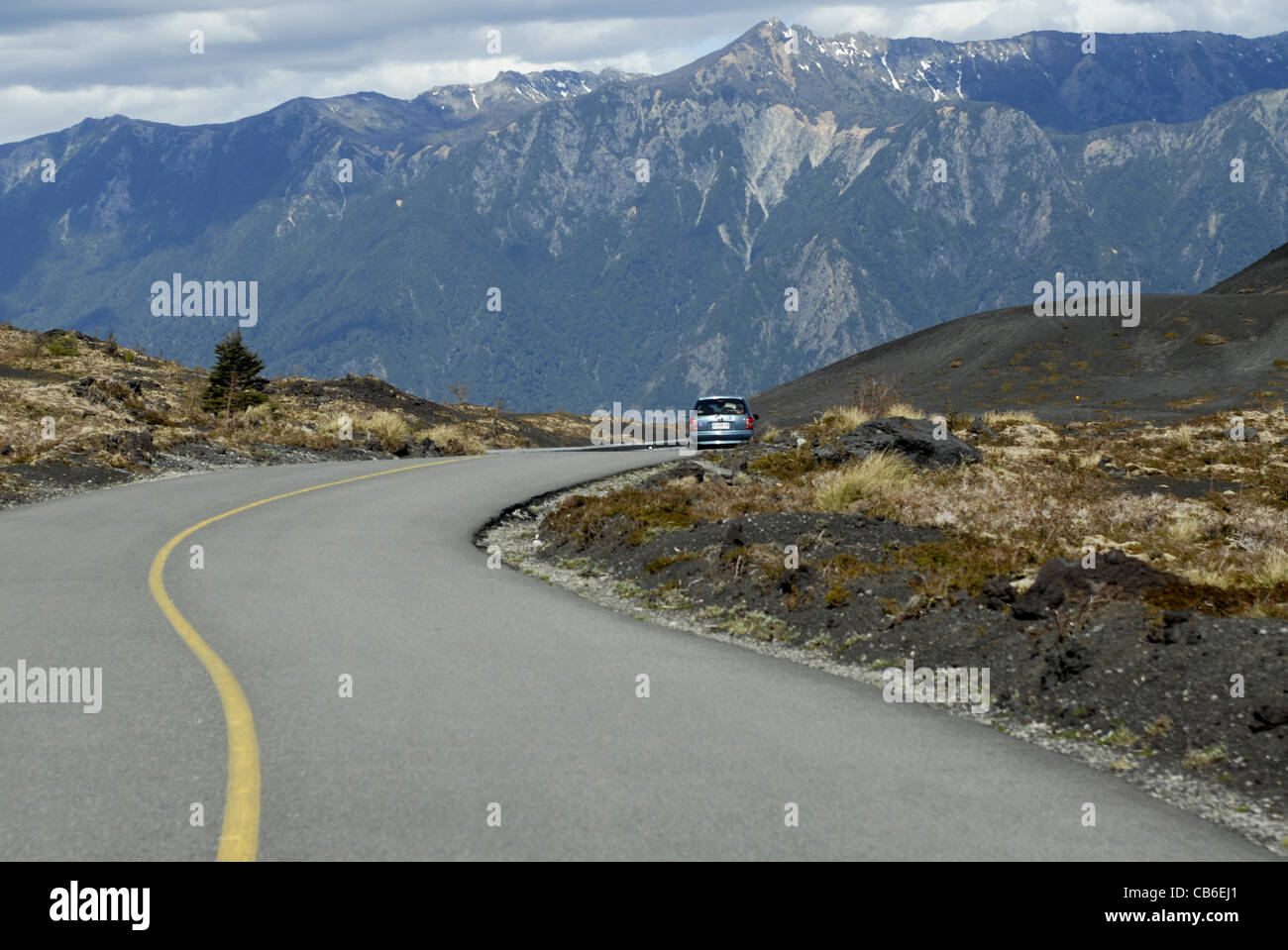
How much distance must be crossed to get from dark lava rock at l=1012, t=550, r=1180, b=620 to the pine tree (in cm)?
3934

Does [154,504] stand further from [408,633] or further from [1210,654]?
[1210,654]

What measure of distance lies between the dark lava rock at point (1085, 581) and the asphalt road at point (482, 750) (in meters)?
1.91

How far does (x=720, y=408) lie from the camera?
101 feet

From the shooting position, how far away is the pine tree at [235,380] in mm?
46594

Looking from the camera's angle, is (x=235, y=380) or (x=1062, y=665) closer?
(x=1062, y=665)

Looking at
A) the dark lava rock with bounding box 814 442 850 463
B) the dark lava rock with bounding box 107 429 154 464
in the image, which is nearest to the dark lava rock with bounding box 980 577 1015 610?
the dark lava rock with bounding box 814 442 850 463

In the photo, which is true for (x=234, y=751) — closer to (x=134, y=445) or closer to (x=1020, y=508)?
(x=1020, y=508)

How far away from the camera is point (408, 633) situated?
31.9ft

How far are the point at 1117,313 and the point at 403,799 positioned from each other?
93913 millimetres

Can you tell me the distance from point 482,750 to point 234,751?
4.42 feet

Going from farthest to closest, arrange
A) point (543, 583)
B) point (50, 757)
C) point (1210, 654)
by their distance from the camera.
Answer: point (543, 583) → point (1210, 654) → point (50, 757)

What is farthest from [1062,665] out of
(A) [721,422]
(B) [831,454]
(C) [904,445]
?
(A) [721,422]

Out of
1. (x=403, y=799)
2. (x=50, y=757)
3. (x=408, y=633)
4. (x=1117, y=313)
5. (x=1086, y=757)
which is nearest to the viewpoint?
(x=403, y=799)
